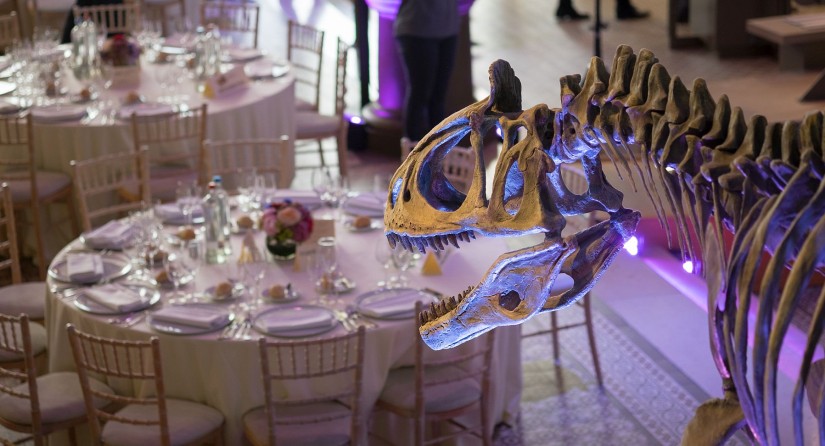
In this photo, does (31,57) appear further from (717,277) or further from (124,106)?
(717,277)

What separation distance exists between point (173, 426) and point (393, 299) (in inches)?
37.4

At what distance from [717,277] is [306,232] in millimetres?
3390

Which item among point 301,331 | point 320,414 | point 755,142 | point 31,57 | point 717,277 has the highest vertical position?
point 755,142

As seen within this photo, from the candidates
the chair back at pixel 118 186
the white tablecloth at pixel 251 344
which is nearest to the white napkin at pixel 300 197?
the white tablecloth at pixel 251 344

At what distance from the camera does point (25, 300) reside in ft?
18.1

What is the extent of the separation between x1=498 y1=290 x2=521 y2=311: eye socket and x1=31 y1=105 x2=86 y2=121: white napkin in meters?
5.61

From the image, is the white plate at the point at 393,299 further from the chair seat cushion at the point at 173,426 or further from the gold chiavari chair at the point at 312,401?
the chair seat cushion at the point at 173,426

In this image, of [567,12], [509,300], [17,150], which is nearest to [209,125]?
[17,150]

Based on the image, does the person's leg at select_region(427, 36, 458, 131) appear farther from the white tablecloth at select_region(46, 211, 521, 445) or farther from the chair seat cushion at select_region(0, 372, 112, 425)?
the chair seat cushion at select_region(0, 372, 112, 425)

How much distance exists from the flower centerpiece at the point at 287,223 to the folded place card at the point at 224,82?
2616mm

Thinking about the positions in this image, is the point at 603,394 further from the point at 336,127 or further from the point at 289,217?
the point at 336,127

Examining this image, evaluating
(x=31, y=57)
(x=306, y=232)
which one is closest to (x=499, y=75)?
(x=306, y=232)

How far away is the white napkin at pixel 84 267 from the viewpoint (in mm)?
4906

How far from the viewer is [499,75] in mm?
1767
